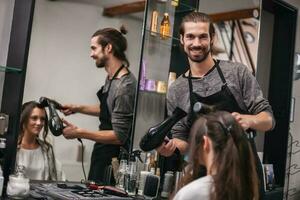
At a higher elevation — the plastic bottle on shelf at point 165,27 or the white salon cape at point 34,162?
the plastic bottle on shelf at point 165,27

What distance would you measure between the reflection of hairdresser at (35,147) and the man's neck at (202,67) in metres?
0.80

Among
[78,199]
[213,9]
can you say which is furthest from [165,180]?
[213,9]

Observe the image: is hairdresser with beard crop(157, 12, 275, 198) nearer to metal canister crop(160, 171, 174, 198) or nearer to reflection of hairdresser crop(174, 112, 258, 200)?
metal canister crop(160, 171, 174, 198)

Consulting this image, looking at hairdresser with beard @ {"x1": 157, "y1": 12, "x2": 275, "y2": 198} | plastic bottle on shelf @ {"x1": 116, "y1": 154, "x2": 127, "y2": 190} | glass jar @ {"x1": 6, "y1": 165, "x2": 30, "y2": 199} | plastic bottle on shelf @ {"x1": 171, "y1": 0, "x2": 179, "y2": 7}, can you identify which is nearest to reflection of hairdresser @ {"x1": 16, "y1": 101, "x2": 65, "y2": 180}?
glass jar @ {"x1": 6, "y1": 165, "x2": 30, "y2": 199}

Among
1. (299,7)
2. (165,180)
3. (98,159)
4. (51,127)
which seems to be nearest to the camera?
(51,127)

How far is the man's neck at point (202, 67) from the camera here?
A: 2.18m

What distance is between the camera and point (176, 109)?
210cm

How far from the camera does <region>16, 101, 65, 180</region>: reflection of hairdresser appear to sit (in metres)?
1.94

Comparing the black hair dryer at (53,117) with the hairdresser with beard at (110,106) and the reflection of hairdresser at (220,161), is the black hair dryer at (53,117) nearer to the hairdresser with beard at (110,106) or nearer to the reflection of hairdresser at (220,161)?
the hairdresser with beard at (110,106)

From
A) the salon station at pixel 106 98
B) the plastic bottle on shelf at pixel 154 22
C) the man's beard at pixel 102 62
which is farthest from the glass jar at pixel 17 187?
the plastic bottle on shelf at pixel 154 22

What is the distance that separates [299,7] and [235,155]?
2424mm

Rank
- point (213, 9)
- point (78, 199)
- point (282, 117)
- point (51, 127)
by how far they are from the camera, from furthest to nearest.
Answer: point (282, 117), point (213, 9), point (51, 127), point (78, 199)

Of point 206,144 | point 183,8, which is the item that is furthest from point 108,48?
point 206,144

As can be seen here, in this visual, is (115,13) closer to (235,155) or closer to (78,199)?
(78,199)
